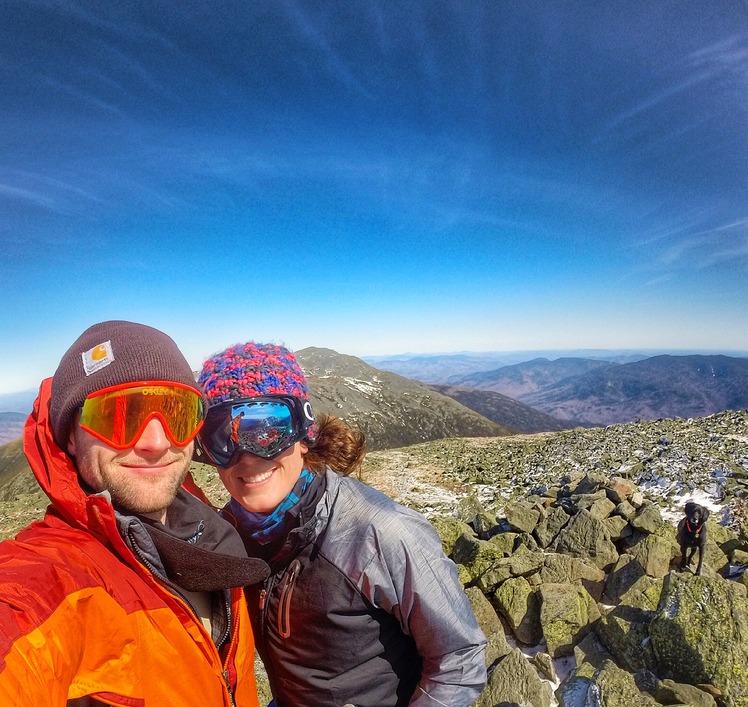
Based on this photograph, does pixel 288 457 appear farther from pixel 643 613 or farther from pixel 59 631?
pixel 643 613

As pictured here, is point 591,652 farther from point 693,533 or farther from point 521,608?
point 693,533

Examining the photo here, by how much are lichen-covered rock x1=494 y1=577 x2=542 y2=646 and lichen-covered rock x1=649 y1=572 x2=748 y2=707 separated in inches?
83.8

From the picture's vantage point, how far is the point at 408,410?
9056 centimetres

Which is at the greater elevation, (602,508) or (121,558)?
(121,558)

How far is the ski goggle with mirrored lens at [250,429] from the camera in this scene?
3.07 m

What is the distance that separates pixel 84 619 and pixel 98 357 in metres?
1.40

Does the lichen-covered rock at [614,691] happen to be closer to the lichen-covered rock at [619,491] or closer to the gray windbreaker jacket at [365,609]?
the gray windbreaker jacket at [365,609]

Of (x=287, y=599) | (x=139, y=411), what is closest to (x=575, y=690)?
(x=287, y=599)

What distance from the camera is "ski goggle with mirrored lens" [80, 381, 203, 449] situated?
2455 millimetres

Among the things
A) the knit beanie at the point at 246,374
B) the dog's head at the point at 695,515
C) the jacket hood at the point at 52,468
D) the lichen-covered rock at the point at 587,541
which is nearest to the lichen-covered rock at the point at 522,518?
the lichen-covered rock at the point at 587,541

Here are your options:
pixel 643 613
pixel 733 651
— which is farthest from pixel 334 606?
pixel 643 613

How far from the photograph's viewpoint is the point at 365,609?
8.93 ft

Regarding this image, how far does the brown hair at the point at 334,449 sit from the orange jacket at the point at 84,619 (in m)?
1.35

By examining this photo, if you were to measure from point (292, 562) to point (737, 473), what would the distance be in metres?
15.4
